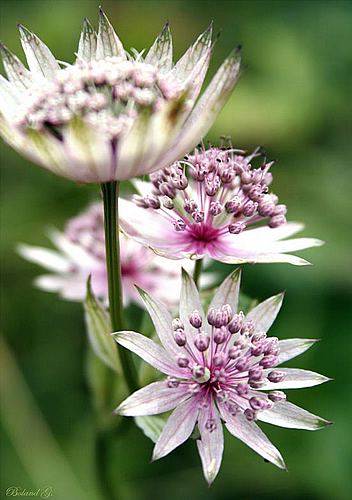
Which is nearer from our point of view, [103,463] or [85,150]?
[85,150]

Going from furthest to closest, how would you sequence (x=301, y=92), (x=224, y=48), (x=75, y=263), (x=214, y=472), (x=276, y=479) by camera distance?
(x=224, y=48)
(x=301, y=92)
(x=276, y=479)
(x=75, y=263)
(x=214, y=472)

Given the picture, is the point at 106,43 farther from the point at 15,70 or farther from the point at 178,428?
the point at 178,428

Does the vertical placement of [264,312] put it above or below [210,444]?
above

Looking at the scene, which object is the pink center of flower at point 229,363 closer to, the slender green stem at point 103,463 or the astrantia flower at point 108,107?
the astrantia flower at point 108,107

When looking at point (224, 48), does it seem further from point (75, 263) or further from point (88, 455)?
point (88, 455)

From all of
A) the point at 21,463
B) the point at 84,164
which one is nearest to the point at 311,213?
the point at 21,463

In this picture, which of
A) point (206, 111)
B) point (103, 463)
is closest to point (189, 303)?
point (206, 111)

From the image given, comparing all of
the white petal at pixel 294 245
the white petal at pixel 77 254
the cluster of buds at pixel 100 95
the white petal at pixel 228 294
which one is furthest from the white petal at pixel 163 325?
the white petal at pixel 77 254
